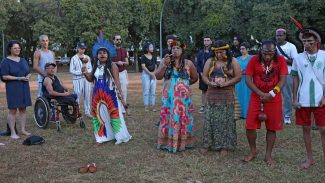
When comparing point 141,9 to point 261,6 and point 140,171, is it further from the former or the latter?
point 140,171

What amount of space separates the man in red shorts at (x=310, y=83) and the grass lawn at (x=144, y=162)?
0.62 metres

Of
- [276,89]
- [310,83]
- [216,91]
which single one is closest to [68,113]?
[216,91]

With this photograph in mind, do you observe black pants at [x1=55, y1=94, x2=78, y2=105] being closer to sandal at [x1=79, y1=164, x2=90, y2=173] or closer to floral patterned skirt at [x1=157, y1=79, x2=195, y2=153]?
floral patterned skirt at [x1=157, y1=79, x2=195, y2=153]

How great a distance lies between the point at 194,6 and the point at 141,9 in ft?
17.0

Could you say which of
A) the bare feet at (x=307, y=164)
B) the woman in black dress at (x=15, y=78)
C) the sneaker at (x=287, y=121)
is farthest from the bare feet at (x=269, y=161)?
the woman in black dress at (x=15, y=78)

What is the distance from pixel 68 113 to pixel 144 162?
3643 mm

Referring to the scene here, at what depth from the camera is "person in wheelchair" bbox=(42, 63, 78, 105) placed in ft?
28.0

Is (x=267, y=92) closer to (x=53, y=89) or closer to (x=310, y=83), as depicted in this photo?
(x=310, y=83)

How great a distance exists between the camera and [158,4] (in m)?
39.0

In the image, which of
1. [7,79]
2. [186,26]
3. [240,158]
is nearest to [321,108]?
[240,158]

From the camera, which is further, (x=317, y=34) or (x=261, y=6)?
(x=261, y=6)

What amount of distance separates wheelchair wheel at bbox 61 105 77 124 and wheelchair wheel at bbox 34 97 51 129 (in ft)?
1.57

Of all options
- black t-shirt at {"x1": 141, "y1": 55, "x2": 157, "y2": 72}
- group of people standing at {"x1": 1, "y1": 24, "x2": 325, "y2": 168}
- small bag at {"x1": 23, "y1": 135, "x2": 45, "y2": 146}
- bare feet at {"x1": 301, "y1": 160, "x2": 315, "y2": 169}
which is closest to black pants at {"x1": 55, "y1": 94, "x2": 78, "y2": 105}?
group of people standing at {"x1": 1, "y1": 24, "x2": 325, "y2": 168}

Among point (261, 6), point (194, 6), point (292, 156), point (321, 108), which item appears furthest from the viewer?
point (194, 6)
